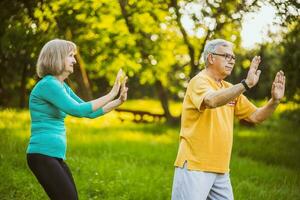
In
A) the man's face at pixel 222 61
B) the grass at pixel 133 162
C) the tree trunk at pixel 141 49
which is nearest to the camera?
the man's face at pixel 222 61

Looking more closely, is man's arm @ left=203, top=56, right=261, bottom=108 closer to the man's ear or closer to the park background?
the man's ear

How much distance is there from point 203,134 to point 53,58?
1.34 m

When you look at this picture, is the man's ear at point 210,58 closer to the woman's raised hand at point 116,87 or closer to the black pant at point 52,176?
the woman's raised hand at point 116,87

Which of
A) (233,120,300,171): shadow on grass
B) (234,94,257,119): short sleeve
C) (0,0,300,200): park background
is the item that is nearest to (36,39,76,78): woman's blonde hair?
(234,94,257,119): short sleeve

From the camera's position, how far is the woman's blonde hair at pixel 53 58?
428cm

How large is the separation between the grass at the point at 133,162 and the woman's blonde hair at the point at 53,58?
275 centimetres

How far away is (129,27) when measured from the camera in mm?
12531

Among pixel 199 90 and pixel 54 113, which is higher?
pixel 199 90

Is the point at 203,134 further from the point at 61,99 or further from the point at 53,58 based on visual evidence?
the point at 53,58

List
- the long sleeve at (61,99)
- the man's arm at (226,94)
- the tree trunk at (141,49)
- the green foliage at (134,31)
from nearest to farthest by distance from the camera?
the man's arm at (226,94) < the long sleeve at (61,99) < the green foliage at (134,31) < the tree trunk at (141,49)

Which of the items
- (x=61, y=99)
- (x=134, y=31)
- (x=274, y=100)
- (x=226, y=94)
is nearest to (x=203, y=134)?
(x=226, y=94)

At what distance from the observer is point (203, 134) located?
429 centimetres

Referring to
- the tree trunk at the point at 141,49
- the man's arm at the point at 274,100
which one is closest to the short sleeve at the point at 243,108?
the man's arm at the point at 274,100

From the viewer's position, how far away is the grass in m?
6.98
